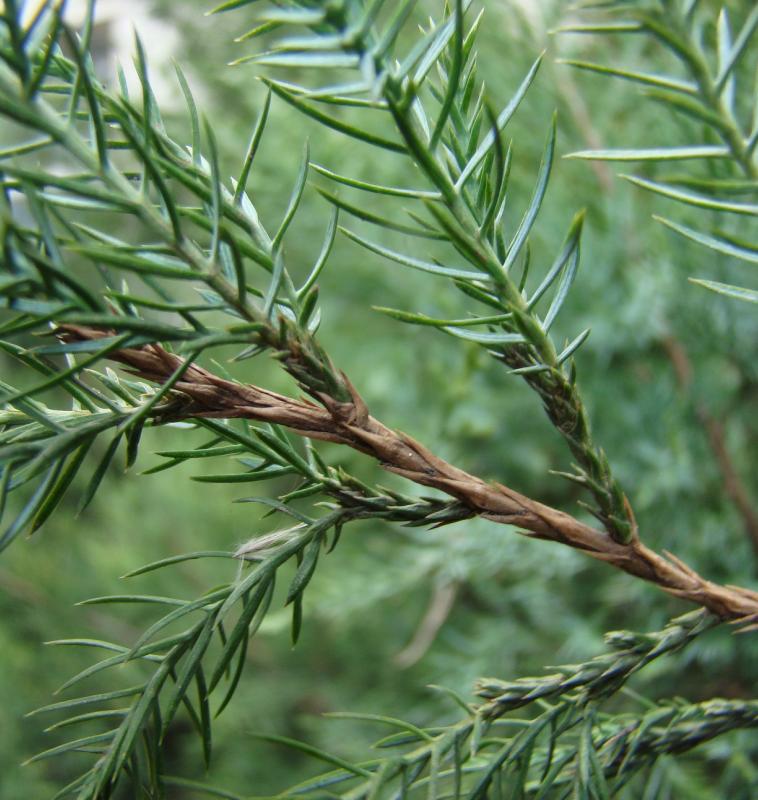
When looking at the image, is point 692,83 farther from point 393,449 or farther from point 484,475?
point 484,475

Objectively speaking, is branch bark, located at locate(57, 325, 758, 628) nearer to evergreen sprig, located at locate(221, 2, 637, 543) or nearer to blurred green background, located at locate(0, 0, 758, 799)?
evergreen sprig, located at locate(221, 2, 637, 543)

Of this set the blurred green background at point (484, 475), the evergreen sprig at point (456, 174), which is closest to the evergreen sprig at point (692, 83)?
the evergreen sprig at point (456, 174)

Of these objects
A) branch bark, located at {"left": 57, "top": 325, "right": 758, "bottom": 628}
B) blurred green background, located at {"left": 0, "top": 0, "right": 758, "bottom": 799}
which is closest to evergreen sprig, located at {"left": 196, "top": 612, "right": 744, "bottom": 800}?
branch bark, located at {"left": 57, "top": 325, "right": 758, "bottom": 628}

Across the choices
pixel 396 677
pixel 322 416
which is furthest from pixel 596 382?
pixel 322 416

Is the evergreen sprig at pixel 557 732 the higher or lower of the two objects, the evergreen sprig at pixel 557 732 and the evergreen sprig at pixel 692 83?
the lower

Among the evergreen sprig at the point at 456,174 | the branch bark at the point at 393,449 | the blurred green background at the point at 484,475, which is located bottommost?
the blurred green background at the point at 484,475

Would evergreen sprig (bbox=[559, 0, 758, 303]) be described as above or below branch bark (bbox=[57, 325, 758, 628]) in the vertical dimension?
above

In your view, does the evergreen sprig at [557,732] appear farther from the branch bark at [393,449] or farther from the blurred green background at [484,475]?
the blurred green background at [484,475]

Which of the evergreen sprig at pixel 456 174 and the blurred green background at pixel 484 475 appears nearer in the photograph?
the evergreen sprig at pixel 456 174
